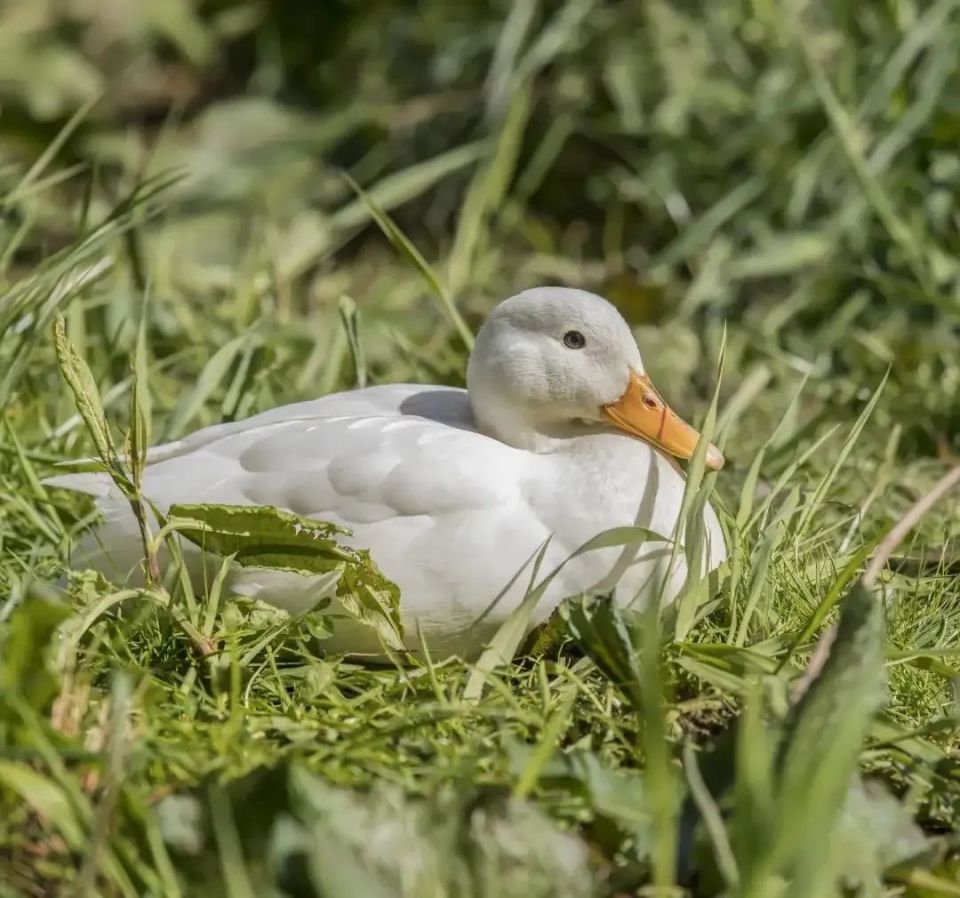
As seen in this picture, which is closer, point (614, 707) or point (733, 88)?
point (614, 707)

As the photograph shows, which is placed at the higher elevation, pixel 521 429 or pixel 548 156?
pixel 548 156

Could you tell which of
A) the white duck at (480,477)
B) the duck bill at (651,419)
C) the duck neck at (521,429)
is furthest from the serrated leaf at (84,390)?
the duck bill at (651,419)

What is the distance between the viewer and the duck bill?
93.2 inches

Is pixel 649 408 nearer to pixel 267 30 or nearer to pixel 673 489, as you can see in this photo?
pixel 673 489

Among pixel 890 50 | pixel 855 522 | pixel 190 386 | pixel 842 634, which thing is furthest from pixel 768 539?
pixel 890 50

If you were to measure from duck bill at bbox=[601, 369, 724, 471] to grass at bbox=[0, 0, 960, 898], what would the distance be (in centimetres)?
14

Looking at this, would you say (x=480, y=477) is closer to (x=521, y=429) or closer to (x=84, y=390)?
(x=521, y=429)

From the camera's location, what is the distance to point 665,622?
2.10 meters

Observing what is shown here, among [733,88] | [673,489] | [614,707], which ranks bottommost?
[614,707]

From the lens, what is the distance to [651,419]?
2.37 m

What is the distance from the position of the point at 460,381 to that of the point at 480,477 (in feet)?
3.10

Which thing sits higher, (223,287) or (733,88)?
(733,88)

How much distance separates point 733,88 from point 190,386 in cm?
162

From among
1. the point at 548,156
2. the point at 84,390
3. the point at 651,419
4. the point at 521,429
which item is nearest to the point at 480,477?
the point at 521,429
